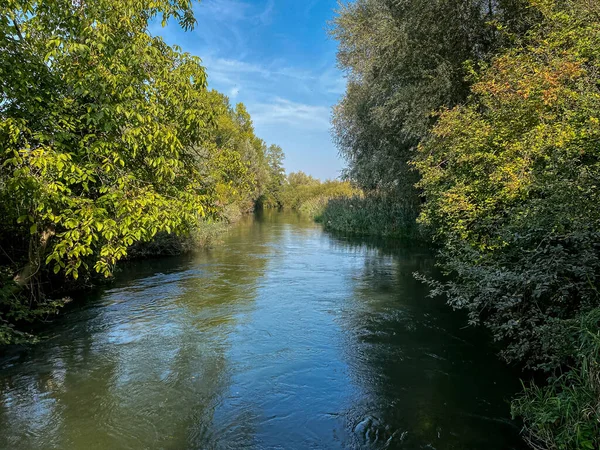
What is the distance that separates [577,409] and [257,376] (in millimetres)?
4149

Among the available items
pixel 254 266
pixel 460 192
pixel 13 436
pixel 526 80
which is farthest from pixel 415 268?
pixel 13 436

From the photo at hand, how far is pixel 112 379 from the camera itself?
6.05 m

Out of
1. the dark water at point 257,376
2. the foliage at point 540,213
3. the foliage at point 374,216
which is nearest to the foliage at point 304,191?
the foliage at point 374,216

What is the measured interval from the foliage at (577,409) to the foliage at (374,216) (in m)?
17.2

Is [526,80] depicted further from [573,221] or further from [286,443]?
[286,443]

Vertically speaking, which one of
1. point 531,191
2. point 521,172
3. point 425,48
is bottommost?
point 531,191

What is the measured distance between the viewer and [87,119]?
5.99 m

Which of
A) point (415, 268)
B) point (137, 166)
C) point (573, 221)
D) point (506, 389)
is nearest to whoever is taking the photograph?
point (573, 221)

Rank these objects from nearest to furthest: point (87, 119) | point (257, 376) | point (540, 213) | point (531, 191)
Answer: point (540, 213), point (87, 119), point (257, 376), point (531, 191)

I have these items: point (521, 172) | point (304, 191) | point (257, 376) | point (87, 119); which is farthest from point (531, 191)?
point (304, 191)

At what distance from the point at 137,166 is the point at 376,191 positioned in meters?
20.1

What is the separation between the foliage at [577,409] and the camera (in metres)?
3.58

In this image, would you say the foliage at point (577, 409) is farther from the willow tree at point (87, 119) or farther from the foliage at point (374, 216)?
the foliage at point (374, 216)

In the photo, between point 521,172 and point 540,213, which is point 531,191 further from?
point 540,213
